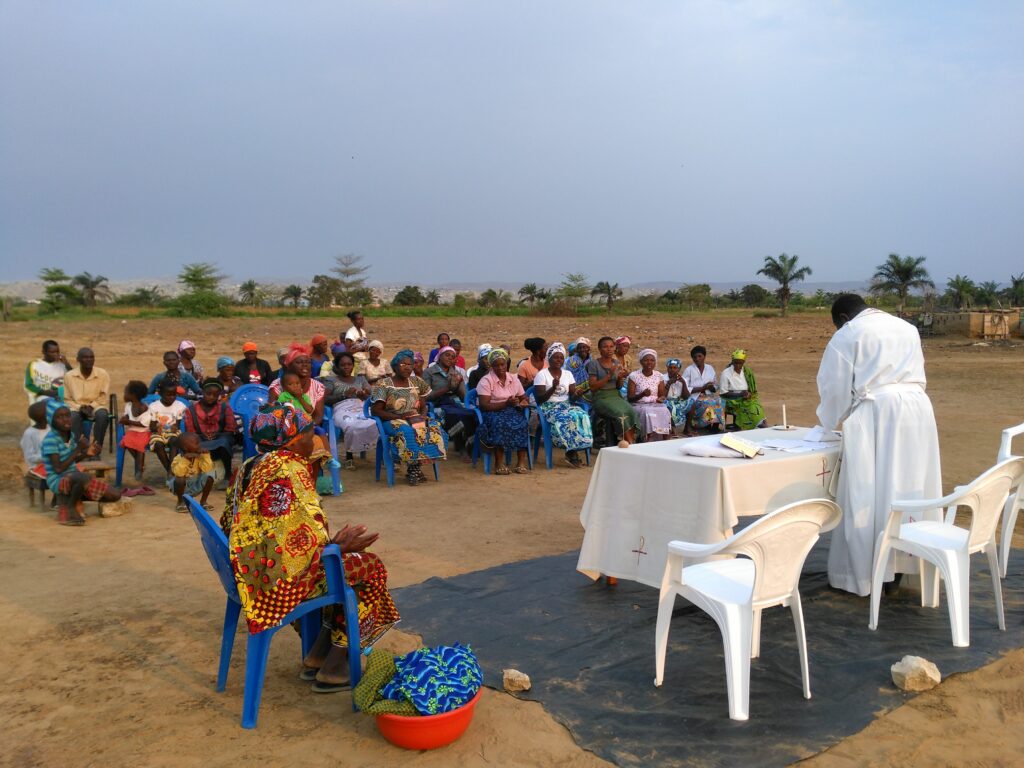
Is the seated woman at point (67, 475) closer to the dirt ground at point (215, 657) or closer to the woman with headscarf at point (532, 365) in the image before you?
the dirt ground at point (215, 657)

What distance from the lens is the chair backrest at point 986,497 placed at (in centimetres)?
438

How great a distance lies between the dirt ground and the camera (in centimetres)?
344

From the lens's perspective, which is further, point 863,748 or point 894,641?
point 894,641

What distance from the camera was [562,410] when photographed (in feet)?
31.8

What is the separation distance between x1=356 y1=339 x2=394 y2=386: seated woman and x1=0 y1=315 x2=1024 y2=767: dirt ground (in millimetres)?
1199

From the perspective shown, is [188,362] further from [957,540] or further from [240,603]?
[957,540]

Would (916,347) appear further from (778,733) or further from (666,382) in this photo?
(666,382)

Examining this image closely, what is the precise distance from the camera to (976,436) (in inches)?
438

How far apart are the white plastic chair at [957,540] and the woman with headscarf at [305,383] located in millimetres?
5271

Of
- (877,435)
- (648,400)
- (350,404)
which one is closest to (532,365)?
(648,400)

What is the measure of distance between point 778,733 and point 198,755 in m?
2.43

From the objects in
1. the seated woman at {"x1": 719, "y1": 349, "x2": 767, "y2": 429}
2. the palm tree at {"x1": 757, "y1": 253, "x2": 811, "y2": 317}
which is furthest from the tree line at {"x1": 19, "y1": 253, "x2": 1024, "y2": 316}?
the seated woman at {"x1": 719, "y1": 349, "x2": 767, "y2": 429}

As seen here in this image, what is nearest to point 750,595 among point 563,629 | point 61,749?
point 563,629

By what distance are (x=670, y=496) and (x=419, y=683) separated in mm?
2054
